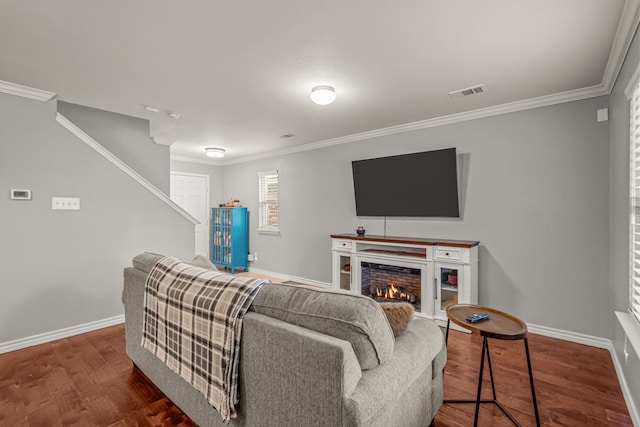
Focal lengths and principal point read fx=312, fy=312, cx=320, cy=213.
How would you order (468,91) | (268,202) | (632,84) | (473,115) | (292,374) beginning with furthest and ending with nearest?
(268,202) < (473,115) < (468,91) < (632,84) < (292,374)

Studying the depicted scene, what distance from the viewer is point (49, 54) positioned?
228 centimetres

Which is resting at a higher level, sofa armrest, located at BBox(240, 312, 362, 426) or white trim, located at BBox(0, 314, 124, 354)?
sofa armrest, located at BBox(240, 312, 362, 426)

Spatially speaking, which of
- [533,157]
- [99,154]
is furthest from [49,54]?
[533,157]

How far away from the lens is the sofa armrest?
109 centimetres

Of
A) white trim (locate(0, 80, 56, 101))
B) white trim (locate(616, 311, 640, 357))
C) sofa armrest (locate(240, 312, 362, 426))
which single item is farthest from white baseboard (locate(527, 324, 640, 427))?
white trim (locate(0, 80, 56, 101))

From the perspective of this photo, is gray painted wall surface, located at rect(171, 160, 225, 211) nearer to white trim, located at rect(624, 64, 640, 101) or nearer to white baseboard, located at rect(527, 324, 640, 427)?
white baseboard, located at rect(527, 324, 640, 427)

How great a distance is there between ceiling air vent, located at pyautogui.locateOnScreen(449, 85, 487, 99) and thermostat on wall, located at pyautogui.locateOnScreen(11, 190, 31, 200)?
411 centimetres

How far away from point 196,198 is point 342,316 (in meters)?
5.89

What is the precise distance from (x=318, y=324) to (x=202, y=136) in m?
4.12

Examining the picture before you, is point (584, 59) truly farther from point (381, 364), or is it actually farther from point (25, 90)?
point (25, 90)

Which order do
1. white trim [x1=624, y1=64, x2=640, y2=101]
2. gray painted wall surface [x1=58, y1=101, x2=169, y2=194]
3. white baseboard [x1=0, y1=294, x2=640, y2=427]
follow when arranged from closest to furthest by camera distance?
white trim [x1=624, y1=64, x2=640, y2=101], white baseboard [x1=0, y1=294, x2=640, y2=427], gray painted wall surface [x1=58, y1=101, x2=169, y2=194]

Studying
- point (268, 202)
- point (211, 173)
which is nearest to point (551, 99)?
point (268, 202)

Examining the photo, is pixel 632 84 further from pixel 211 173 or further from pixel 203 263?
pixel 211 173

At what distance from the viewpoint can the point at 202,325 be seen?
1.55m
